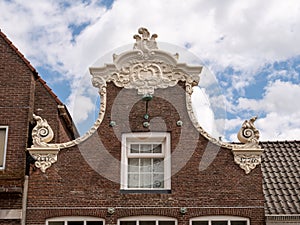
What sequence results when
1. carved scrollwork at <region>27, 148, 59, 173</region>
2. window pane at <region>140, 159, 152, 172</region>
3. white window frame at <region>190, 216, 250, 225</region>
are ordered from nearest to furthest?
white window frame at <region>190, 216, 250, 225</region>, carved scrollwork at <region>27, 148, 59, 173</region>, window pane at <region>140, 159, 152, 172</region>

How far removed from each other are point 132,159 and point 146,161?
1.51 feet

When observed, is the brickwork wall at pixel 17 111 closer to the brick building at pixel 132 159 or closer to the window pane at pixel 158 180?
the brick building at pixel 132 159

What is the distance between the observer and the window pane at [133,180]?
16391 millimetres

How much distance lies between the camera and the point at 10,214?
51.1ft

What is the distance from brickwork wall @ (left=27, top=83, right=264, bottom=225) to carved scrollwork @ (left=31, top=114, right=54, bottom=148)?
0.70m

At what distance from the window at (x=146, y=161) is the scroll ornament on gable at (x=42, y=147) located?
90.4 inches

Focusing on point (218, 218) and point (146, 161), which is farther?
point (146, 161)

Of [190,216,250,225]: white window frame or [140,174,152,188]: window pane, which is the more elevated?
[140,174,152,188]: window pane

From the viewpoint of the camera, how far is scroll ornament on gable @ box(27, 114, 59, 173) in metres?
16.3

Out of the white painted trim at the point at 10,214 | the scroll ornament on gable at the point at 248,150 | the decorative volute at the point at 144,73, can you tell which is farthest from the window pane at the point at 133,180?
the white painted trim at the point at 10,214

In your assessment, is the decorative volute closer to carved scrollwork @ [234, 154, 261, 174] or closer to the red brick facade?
the red brick facade

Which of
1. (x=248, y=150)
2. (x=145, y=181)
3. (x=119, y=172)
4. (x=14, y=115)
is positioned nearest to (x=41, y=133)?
(x=14, y=115)

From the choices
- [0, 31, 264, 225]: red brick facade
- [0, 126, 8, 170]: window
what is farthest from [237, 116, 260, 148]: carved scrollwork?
[0, 126, 8, 170]: window

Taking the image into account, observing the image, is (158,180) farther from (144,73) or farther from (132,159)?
(144,73)
